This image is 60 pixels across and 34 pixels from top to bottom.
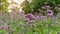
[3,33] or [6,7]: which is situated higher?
[3,33]

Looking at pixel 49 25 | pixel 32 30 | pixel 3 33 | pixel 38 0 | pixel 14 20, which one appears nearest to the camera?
pixel 3 33

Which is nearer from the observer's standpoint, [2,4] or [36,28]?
[36,28]

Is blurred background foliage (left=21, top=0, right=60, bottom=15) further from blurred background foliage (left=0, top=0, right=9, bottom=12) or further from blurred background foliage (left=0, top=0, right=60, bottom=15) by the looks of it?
blurred background foliage (left=0, top=0, right=9, bottom=12)

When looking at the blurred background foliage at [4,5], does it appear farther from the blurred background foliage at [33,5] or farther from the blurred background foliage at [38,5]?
the blurred background foliage at [38,5]

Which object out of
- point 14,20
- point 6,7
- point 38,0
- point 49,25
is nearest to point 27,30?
point 49,25

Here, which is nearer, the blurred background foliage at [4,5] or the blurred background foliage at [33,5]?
the blurred background foliage at [33,5]

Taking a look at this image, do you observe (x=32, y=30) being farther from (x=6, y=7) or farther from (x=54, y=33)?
(x=6, y=7)

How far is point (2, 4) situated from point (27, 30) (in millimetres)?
5136

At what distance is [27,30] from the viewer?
3.75 meters

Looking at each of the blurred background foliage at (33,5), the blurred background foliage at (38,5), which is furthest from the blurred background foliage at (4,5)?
the blurred background foliage at (38,5)

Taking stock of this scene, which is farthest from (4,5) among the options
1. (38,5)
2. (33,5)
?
(38,5)

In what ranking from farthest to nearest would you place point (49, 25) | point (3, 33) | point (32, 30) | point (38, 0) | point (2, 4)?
point (2, 4)
point (38, 0)
point (49, 25)
point (32, 30)
point (3, 33)

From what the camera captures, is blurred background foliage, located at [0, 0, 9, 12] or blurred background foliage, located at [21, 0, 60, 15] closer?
blurred background foliage, located at [21, 0, 60, 15]

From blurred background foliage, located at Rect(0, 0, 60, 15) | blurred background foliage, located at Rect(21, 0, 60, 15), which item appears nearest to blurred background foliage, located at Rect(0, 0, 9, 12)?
blurred background foliage, located at Rect(0, 0, 60, 15)
